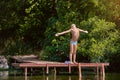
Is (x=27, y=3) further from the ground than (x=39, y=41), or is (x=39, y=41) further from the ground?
(x=27, y=3)

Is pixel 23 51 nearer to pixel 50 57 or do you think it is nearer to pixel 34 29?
pixel 34 29

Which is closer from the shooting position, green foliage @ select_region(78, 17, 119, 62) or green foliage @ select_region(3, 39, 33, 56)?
green foliage @ select_region(78, 17, 119, 62)

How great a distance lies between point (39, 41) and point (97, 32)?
7.18m

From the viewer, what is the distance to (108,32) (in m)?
29.2

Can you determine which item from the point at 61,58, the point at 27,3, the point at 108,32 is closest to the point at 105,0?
the point at 108,32

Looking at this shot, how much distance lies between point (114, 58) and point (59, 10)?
453 centimetres

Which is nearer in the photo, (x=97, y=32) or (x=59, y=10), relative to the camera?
(x=97, y=32)

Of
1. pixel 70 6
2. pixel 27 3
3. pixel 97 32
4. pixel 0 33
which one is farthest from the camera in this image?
pixel 0 33

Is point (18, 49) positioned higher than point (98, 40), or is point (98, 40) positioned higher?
point (98, 40)

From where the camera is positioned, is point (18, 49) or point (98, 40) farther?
point (18, 49)

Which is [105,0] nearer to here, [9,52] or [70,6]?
[70,6]

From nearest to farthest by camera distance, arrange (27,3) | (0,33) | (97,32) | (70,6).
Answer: (97,32) < (70,6) < (27,3) < (0,33)

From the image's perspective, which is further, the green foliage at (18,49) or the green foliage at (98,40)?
the green foliage at (18,49)

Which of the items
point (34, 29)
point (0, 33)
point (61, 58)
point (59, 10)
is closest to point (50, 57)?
point (61, 58)
